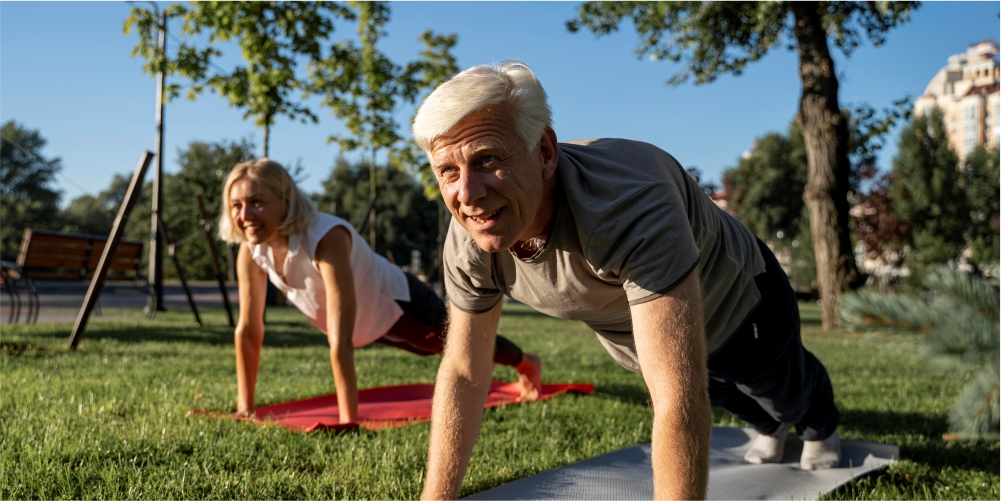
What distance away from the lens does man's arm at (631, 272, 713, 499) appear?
6.08 ft

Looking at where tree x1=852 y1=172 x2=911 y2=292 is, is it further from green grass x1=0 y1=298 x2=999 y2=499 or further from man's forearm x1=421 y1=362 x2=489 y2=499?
man's forearm x1=421 y1=362 x2=489 y2=499

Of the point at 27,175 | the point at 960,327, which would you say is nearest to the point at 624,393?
the point at 960,327

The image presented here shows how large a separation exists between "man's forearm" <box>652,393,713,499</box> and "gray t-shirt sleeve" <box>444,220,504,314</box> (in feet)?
2.48

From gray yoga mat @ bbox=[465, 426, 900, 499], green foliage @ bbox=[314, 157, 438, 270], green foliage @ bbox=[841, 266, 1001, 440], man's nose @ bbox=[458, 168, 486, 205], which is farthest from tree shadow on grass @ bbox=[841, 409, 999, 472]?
green foliage @ bbox=[314, 157, 438, 270]

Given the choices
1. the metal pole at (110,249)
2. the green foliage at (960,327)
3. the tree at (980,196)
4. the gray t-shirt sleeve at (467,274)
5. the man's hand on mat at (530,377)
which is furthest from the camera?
the tree at (980,196)


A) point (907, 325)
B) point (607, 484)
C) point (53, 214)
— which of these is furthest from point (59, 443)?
point (53, 214)

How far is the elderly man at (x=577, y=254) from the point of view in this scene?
6.25 feet

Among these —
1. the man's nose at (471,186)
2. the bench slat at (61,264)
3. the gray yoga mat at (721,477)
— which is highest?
the man's nose at (471,186)

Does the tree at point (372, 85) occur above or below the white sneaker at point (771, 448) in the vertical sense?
above

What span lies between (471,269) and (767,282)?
1357 millimetres

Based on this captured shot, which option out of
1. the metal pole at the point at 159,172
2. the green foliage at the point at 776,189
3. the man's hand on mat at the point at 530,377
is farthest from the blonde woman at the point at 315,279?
the green foliage at the point at 776,189

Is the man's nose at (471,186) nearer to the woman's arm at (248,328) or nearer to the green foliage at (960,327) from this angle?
the green foliage at (960,327)

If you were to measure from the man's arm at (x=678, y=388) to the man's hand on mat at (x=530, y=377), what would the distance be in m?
3.13

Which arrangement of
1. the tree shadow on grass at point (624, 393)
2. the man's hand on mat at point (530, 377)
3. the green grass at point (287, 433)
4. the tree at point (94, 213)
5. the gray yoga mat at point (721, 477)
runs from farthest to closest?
the tree at point (94, 213) < the tree shadow on grass at point (624, 393) < the man's hand on mat at point (530, 377) < the gray yoga mat at point (721, 477) < the green grass at point (287, 433)
